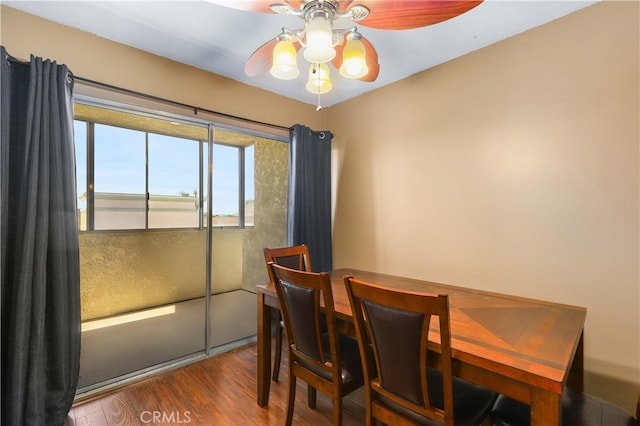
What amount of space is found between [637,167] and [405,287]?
1.41 metres

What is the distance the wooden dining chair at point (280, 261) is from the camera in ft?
7.06

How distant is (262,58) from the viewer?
164 cm

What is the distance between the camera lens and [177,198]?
3.32 meters

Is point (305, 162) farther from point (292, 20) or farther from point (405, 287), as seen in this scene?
point (405, 287)

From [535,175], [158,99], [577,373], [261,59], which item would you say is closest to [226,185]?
[158,99]

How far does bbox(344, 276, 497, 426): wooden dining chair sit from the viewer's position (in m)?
1.04

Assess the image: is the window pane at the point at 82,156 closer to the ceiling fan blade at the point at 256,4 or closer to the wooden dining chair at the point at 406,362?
the ceiling fan blade at the point at 256,4

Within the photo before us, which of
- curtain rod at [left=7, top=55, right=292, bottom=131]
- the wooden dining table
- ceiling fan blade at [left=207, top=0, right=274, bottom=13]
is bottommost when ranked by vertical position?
the wooden dining table

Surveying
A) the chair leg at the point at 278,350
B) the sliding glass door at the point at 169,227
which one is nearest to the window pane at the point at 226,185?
the sliding glass door at the point at 169,227

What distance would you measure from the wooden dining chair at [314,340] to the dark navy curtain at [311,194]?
4.56 ft

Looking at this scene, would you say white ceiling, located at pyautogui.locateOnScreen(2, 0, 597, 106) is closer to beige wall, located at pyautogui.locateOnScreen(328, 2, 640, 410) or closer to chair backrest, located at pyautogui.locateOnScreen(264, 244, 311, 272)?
beige wall, located at pyautogui.locateOnScreen(328, 2, 640, 410)

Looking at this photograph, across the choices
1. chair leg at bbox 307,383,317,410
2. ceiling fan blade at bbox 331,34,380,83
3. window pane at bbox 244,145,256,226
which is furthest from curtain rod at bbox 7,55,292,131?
chair leg at bbox 307,383,317,410

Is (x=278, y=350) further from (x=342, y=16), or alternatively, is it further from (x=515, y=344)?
(x=342, y=16)

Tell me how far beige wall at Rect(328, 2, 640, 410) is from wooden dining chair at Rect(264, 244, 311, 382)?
88cm
